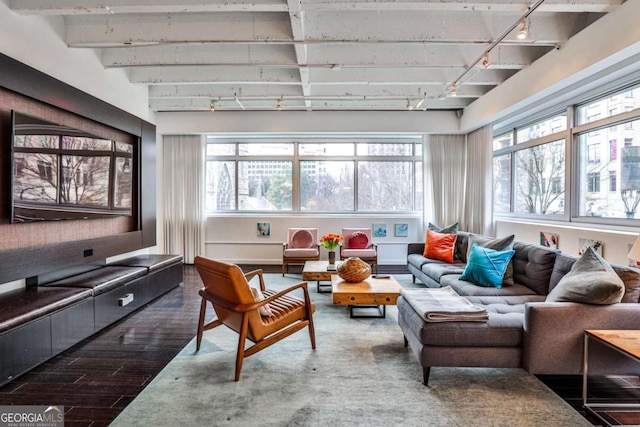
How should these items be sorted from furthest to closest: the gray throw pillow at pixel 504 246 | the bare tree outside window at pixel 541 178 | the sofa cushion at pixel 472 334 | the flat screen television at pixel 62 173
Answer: the bare tree outside window at pixel 541 178
the gray throw pillow at pixel 504 246
the flat screen television at pixel 62 173
the sofa cushion at pixel 472 334

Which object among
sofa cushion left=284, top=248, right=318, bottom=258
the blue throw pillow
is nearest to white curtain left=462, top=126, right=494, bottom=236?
the blue throw pillow

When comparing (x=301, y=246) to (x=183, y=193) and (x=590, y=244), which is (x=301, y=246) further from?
(x=590, y=244)

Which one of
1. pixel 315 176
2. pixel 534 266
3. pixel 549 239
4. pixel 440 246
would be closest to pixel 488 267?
pixel 534 266

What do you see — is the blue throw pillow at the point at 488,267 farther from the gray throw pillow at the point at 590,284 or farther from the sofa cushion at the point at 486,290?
the gray throw pillow at the point at 590,284

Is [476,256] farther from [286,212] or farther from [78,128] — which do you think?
[78,128]

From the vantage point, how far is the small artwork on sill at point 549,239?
169 inches

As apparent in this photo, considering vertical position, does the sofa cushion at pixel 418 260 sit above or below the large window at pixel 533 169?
below

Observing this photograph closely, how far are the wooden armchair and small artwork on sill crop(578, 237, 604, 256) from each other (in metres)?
3.25

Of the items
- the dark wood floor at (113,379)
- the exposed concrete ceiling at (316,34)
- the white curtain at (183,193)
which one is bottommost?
the dark wood floor at (113,379)

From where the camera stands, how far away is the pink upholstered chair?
5723 millimetres

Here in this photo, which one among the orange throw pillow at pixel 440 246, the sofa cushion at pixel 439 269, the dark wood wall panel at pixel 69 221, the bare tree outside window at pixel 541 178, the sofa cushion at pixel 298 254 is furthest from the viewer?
the sofa cushion at pixel 298 254

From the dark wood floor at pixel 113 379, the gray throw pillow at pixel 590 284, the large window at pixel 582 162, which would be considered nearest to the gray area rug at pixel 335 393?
the dark wood floor at pixel 113 379

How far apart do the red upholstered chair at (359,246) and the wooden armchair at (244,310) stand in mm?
2805

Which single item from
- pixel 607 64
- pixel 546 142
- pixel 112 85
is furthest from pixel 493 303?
pixel 112 85
